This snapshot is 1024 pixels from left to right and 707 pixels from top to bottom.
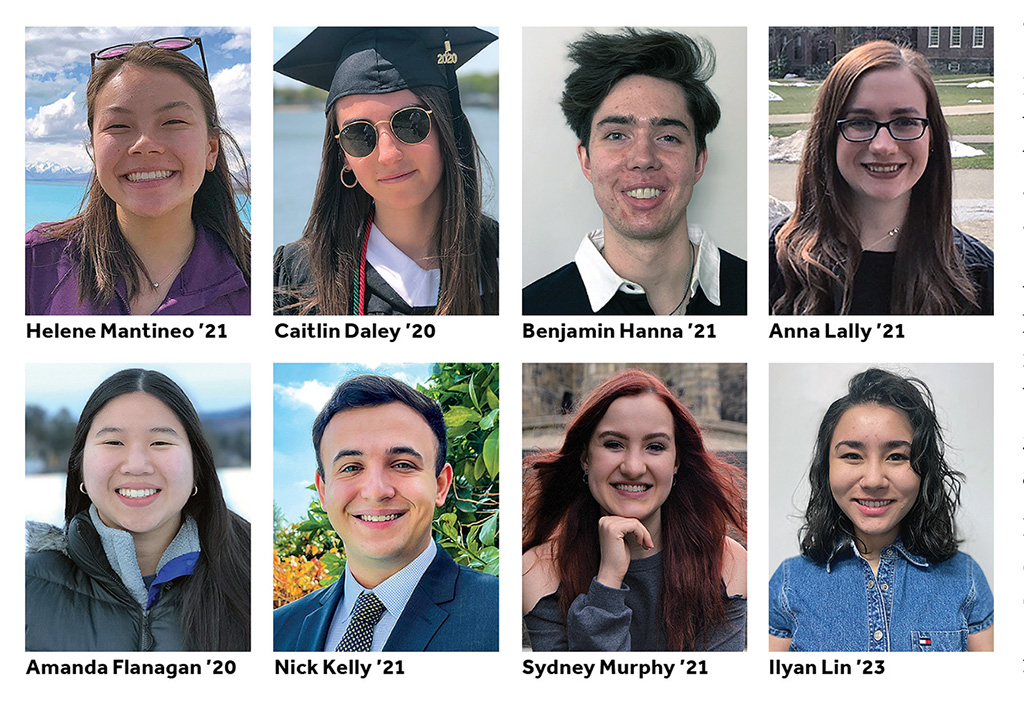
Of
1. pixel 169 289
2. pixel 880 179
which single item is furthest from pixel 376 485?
pixel 880 179

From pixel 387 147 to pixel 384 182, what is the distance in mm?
118

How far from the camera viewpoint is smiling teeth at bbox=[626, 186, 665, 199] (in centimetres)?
339

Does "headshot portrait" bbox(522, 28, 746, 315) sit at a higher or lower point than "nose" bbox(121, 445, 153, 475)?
higher

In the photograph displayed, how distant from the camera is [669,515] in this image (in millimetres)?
3408

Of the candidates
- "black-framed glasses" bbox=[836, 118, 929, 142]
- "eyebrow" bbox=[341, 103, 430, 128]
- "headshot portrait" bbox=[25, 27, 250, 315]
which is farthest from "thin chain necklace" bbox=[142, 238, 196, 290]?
"black-framed glasses" bbox=[836, 118, 929, 142]

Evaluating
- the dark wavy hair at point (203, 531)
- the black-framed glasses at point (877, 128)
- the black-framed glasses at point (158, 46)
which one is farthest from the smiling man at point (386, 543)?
the black-framed glasses at point (877, 128)

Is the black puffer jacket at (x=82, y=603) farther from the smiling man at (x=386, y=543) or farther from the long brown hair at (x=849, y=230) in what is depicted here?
the long brown hair at (x=849, y=230)

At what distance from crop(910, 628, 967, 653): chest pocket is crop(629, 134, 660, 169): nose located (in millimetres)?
1812

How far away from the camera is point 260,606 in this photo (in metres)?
3.46

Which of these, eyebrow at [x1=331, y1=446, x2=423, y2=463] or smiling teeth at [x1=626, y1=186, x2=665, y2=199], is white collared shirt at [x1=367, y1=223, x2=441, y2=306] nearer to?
eyebrow at [x1=331, y1=446, x2=423, y2=463]
